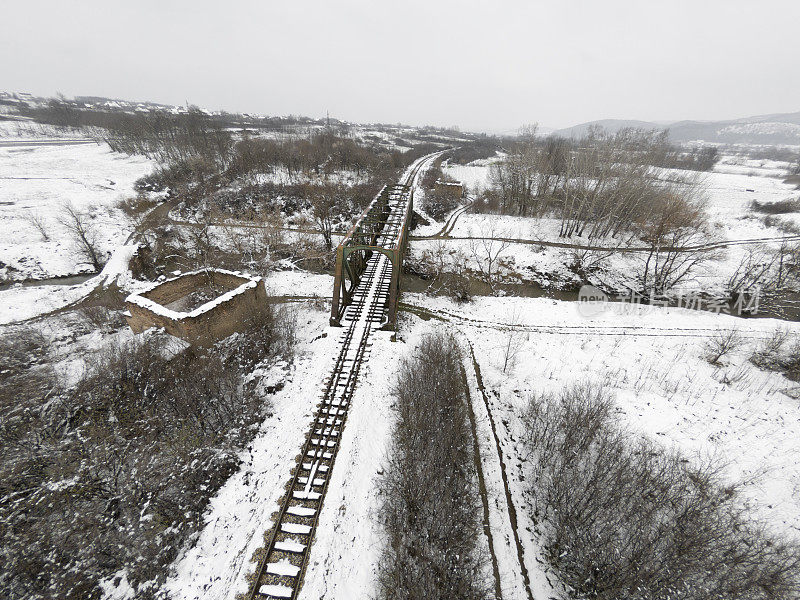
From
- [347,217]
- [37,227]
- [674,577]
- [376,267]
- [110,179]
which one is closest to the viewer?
[674,577]

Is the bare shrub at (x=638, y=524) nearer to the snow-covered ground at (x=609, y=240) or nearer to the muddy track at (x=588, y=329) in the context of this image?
the muddy track at (x=588, y=329)

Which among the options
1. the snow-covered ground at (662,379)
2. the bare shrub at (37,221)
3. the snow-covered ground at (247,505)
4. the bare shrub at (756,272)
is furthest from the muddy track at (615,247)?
the bare shrub at (37,221)

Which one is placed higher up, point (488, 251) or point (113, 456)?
point (488, 251)

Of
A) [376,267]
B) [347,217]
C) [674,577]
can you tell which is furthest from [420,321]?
[347,217]

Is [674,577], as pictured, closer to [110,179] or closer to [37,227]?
[37,227]

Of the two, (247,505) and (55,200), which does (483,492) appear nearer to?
(247,505)

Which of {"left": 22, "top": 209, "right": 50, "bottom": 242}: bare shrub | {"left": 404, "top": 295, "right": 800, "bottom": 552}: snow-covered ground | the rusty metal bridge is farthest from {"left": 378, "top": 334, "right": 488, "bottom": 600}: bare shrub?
{"left": 22, "top": 209, "right": 50, "bottom": 242}: bare shrub

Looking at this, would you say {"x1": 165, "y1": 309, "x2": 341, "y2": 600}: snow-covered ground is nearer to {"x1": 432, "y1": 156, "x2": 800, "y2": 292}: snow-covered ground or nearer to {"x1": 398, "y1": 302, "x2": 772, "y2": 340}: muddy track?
{"x1": 398, "y1": 302, "x2": 772, "y2": 340}: muddy track

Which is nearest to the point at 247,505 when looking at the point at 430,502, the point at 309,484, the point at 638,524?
the point at 309,484
